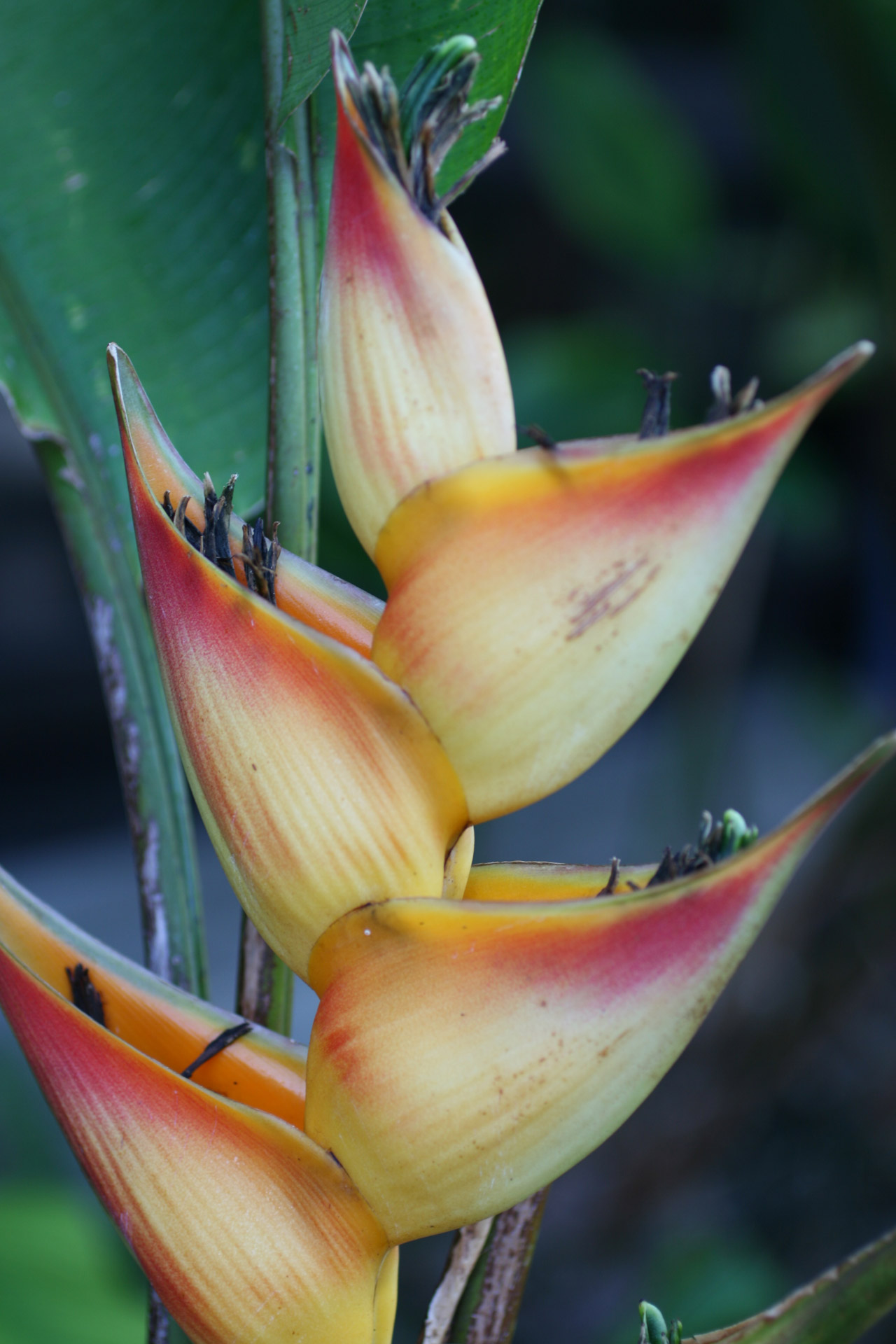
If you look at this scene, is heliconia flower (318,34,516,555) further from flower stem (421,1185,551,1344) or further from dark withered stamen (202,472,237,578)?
flower stem (421,1185,551,1344)

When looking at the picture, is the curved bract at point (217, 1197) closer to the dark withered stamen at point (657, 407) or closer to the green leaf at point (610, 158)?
the dark withered stamen at point (657, 407)

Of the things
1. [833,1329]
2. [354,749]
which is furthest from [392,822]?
[833,1329]

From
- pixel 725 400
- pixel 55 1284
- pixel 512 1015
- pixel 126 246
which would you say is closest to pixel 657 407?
pixel 725 400

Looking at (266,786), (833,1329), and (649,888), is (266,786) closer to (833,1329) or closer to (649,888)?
(649,888)

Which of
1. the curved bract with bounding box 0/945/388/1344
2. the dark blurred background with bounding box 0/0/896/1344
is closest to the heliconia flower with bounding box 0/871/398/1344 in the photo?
the curved bract with bounding box 0/945/388/1344

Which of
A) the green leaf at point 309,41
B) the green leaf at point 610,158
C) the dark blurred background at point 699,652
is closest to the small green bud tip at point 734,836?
the green leaf at point 309,41
